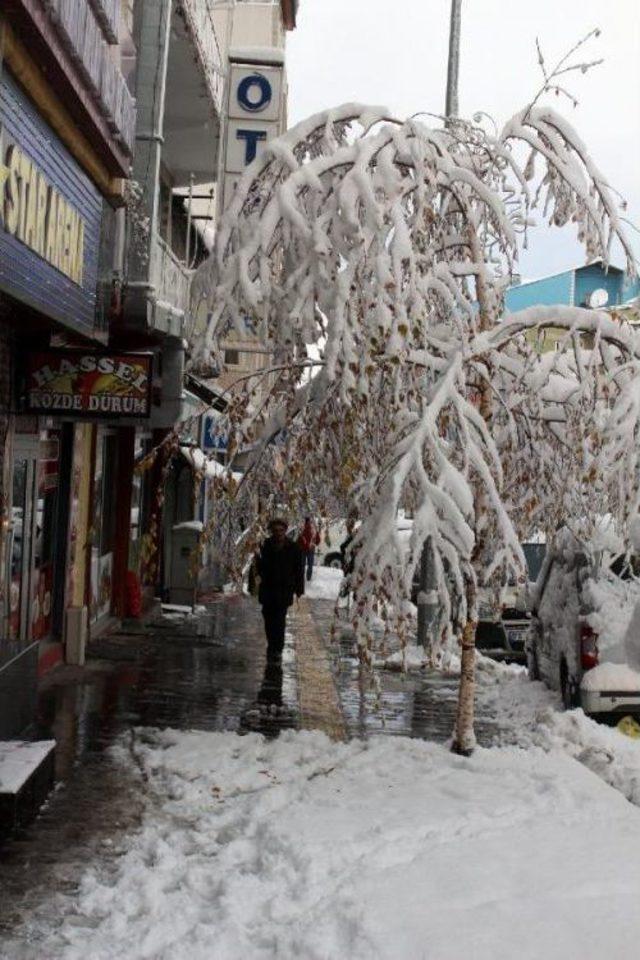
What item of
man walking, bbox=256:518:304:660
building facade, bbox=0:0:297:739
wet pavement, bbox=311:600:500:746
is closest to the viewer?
building facade, bbox=0:0:297:739

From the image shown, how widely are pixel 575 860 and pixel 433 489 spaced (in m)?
2.32

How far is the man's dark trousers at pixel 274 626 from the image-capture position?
49.9 ft

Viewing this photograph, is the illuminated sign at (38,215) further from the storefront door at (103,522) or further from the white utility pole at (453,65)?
the white utility pole at (453,65)

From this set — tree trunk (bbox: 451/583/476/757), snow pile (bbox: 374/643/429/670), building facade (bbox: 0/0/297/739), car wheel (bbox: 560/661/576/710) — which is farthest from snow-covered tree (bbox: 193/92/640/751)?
snow pile (bbox: 374/643/429/670)

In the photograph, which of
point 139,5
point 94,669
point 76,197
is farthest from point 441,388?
point 139,5

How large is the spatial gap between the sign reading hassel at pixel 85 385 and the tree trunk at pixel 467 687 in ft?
12.6

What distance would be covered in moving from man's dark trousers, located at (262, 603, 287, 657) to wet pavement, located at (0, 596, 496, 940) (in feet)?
0.74

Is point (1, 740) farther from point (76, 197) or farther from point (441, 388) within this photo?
point (76, 197)

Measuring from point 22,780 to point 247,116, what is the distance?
36.3ft

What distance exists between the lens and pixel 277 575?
1498cm

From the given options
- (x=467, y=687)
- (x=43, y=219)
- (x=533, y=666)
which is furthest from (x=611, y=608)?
(x=43, y=219)

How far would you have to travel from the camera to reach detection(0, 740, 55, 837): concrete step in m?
7.02

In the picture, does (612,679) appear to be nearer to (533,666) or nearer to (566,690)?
(566,690)

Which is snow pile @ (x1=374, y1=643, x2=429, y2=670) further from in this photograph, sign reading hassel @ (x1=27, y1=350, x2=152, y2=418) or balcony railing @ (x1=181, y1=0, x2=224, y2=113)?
balcony railing @ (x1=181, y1=0, x2=224, y2=113)
